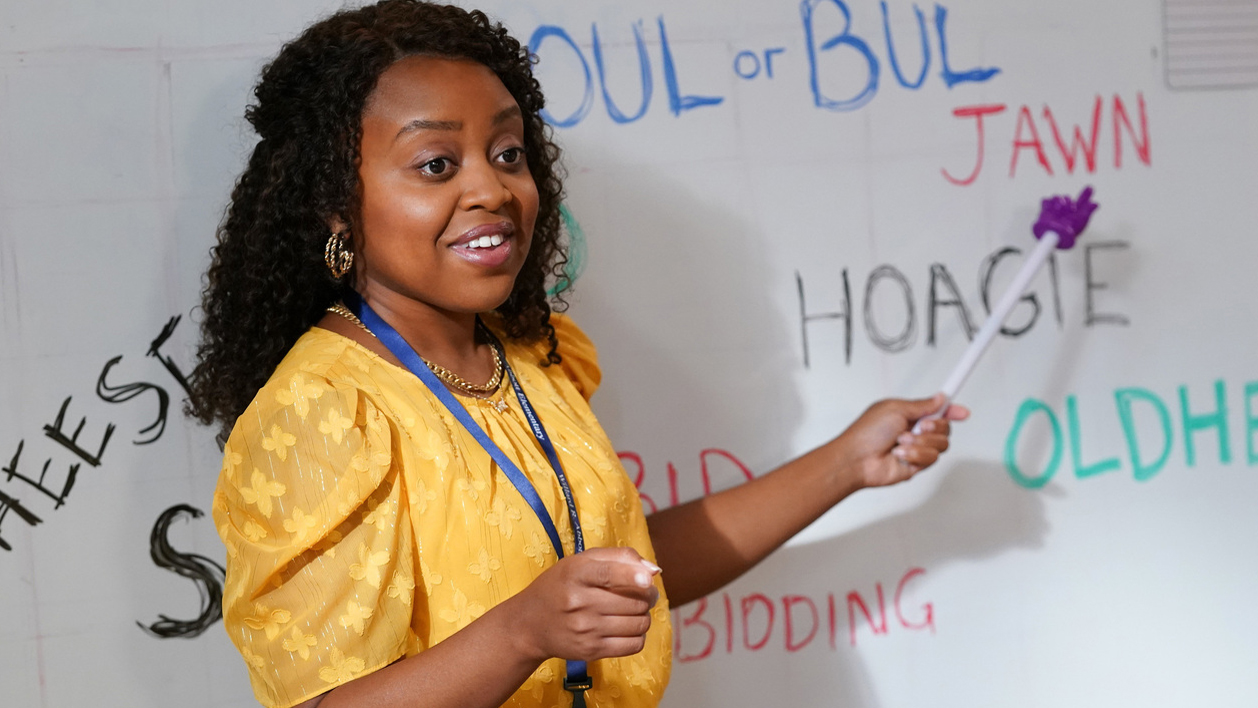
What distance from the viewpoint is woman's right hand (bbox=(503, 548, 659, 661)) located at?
59cm

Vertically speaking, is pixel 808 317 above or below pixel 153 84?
below

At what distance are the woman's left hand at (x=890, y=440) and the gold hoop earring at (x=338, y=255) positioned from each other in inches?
19.5

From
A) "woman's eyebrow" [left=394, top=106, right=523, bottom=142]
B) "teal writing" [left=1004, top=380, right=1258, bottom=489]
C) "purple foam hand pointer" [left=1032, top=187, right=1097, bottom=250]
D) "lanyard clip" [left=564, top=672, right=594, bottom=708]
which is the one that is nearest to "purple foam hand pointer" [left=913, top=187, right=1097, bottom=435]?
"purple foam hand pointer" [left=1032, top=187, right=1097, bottom=250]

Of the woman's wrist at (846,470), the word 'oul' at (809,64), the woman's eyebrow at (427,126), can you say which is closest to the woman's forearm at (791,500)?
the woman's wrist at (846,470)

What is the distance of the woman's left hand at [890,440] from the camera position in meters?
0.98

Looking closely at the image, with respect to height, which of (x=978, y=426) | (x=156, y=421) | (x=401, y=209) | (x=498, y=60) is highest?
(x=498, y=60)

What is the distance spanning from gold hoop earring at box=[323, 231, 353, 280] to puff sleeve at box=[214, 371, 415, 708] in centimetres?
10

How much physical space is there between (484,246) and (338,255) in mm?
108

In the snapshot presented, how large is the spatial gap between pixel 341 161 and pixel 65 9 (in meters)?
0.42

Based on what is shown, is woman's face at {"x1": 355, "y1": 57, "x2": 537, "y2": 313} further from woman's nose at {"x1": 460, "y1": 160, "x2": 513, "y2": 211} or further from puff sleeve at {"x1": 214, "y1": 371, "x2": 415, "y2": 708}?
puff sleeve at {"x1": 214, "y1": 371, "x2": 415, "y2": 708}

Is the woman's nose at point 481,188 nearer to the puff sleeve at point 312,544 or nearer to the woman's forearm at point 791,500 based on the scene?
the puff sleeve at point 312,544

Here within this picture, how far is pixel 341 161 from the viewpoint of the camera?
742 millimetres

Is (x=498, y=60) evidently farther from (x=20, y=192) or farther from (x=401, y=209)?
(x=20, y=192)

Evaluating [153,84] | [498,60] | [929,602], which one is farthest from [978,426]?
[153,84]
